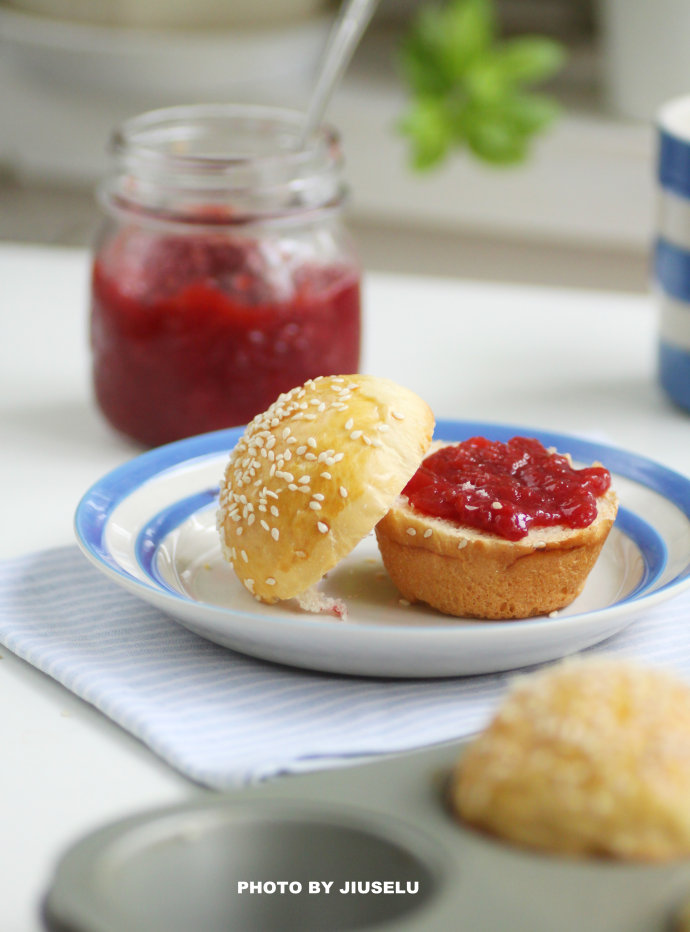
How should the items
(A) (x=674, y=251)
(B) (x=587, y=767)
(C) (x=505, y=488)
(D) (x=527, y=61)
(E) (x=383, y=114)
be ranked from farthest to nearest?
(E) (x=383, y=114) < (D) (x=527, y=61) < (A) (x=674, y=251) < (C) (x=505, y=488) < (B) (x=587, y=767)

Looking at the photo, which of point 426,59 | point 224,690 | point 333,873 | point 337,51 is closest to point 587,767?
point 333,873

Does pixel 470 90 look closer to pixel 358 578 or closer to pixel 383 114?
pixel 383 114

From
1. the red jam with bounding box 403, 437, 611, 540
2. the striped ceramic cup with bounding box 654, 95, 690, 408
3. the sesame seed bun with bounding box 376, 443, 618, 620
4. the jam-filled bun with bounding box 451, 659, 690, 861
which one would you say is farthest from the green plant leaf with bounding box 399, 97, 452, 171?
the jam-filled bun with bounding box 451, 659, 690, 861

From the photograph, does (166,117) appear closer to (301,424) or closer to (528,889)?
(301,424)

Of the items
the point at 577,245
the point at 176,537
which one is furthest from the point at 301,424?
the point at 577,245

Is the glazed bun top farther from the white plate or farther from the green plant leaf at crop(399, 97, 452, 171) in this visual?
the green plant leaf at crop(399, 97, 452, 171)

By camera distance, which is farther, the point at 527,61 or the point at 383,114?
the point at 383,114

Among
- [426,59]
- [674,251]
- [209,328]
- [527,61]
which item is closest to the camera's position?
[209,328]
